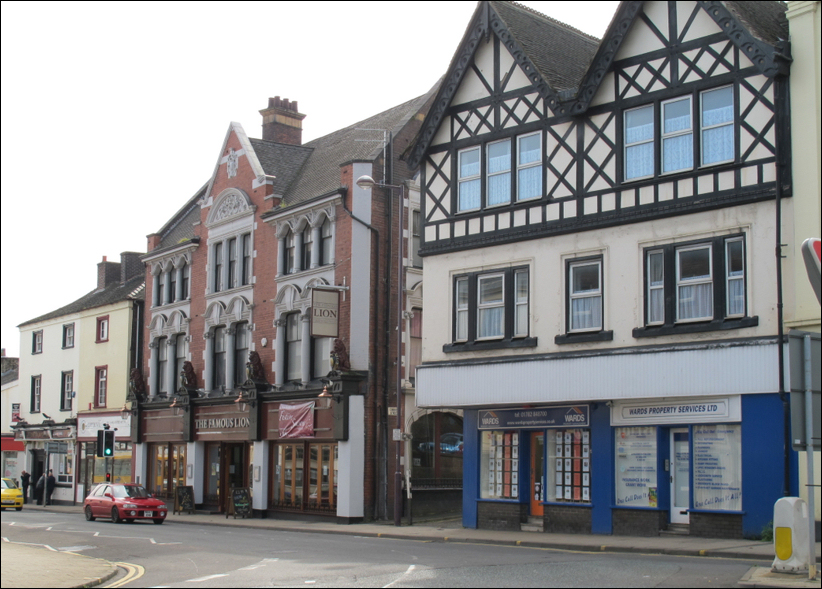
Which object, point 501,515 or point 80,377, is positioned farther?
point 80,377

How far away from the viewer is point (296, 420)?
1372 inches

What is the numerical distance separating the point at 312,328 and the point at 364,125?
11.6 metres

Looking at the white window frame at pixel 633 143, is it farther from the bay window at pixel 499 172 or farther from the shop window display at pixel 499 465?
Answer: the shop window display at pixel 499 465

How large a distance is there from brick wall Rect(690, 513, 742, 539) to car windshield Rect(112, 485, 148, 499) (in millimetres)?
19074

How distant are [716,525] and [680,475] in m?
1.64

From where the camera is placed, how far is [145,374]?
46.2 m

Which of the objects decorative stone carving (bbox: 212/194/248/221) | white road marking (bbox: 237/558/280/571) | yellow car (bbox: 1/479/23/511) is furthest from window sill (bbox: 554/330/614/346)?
yellow car (bbox: 1/479/23/511)

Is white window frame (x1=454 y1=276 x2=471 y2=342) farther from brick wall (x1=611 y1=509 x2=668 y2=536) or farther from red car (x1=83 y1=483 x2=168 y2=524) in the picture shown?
red car (x1=83 y1=483 x2=168 y2=524)

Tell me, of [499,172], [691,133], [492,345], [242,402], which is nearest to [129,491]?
[242,402]

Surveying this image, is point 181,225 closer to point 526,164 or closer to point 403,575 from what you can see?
point 526,164

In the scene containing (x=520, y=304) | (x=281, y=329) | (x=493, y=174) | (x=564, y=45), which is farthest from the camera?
(x=281, y=329)

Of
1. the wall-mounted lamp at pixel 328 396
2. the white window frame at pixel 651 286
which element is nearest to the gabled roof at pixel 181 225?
the wall-mounted lamp at pixel 328 396

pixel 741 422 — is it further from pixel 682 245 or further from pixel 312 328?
pixel 312 328

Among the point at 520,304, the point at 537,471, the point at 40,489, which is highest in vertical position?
the point at 520,304
